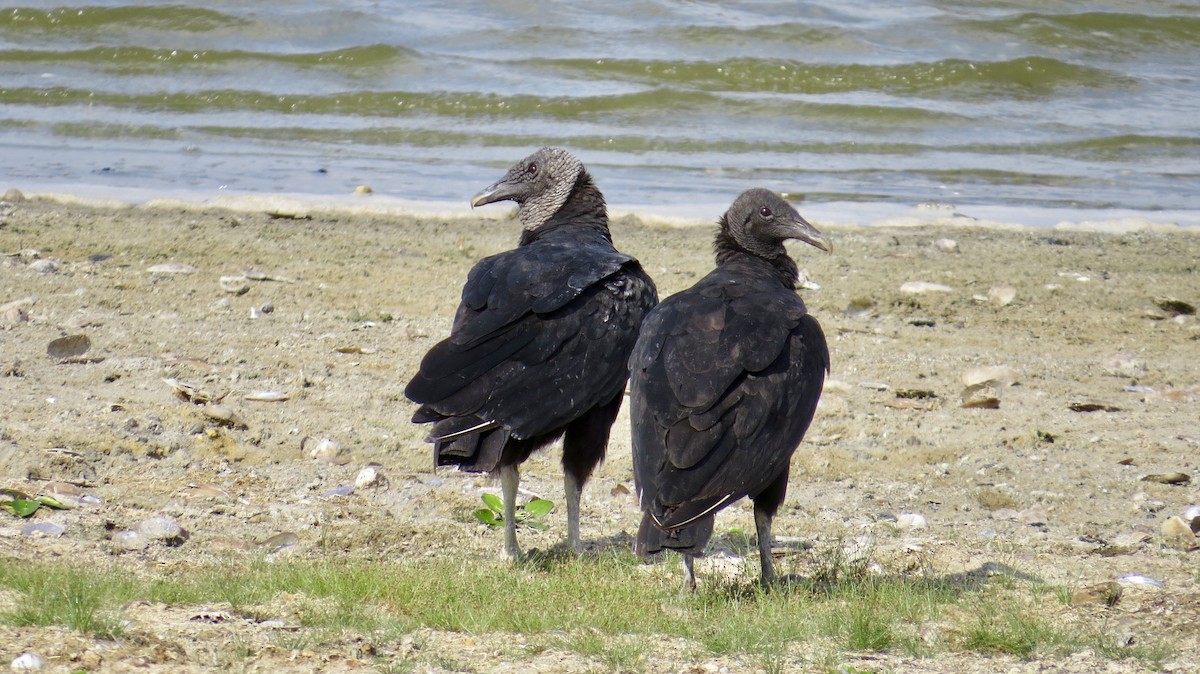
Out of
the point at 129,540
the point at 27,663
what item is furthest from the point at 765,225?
the point at 27,663

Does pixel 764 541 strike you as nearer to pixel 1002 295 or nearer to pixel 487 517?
pixel 487 517

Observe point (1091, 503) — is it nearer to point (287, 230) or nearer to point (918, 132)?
point (287, 230)

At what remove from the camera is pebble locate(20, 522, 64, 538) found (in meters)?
3.80

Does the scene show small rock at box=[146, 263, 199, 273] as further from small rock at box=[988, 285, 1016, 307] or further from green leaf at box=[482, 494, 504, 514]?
small rock at box=[988, 285, 1016, 307]

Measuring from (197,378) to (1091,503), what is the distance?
10.8 ft

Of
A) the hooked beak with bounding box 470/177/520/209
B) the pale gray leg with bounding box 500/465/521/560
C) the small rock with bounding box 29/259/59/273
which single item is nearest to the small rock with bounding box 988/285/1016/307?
the hooked beak with bounding box 470/177/520/209

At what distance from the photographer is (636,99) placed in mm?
13062

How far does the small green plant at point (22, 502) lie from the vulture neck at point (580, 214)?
→ 1.80 m

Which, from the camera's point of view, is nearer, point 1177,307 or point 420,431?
point 420,431

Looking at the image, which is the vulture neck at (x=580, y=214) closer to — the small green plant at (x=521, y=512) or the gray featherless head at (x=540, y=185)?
the gray featherless head at (x=540, y=185)

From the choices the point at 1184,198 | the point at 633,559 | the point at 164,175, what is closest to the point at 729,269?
the point at 633,559

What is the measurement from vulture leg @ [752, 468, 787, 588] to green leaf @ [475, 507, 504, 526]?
0.95m

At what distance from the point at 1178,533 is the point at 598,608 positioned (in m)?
2.00

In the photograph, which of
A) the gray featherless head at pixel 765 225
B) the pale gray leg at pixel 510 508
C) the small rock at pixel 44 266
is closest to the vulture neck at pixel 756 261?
the gray featherless head at pixel 765 225
